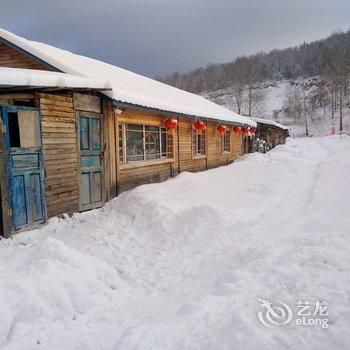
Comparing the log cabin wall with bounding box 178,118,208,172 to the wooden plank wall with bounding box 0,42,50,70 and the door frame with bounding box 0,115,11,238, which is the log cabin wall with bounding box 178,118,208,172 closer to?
the wooden plank wall with bounding box 0,42,50,70

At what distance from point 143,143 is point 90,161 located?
8.96 feet

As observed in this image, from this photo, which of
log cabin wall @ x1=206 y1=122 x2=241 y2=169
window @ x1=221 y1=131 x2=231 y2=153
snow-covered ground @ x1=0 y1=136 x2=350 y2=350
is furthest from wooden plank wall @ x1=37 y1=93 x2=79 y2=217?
window @ x1=221 y1=131 x2=231 y2=153

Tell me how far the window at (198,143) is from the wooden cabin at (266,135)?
31.9 feet

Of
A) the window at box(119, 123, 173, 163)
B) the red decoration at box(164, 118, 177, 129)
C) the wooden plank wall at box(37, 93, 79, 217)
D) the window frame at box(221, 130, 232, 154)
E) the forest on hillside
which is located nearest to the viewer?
the wooden plank wall at box(37, 93, 79, 217)

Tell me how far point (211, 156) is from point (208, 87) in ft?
258

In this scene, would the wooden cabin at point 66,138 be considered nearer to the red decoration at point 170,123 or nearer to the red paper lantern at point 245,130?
the red decoration at point 170,123

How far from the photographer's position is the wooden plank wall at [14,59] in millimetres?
9227

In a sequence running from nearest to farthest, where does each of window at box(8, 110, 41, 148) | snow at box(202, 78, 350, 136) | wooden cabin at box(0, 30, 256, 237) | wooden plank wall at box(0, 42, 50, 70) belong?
wooden cabin at box(0, 30, 256, 237), window at box(8, 110, 41, 148), wooden plank wall at box(0, 42, 50, 70), snow at box(202, 78, 350, 136)

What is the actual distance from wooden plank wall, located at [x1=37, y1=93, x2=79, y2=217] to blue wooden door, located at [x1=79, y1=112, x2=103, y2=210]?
0.23 m

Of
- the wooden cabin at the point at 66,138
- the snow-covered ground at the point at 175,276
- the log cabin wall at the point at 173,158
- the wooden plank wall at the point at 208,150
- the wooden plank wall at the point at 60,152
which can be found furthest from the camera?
the wooden plank wall at the point at 208,150

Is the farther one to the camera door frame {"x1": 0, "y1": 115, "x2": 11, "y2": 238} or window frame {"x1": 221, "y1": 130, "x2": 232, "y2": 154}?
window frame {"x1": 221, "y1": 130, "x2": 232, "y2": 154}

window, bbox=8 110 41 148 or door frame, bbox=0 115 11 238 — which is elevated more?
window, bbox=8 110 41 148

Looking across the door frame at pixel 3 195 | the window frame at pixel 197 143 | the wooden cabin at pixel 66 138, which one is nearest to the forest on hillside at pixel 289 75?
the window frame at pixel 197 143

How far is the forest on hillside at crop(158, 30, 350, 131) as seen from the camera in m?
62.7
